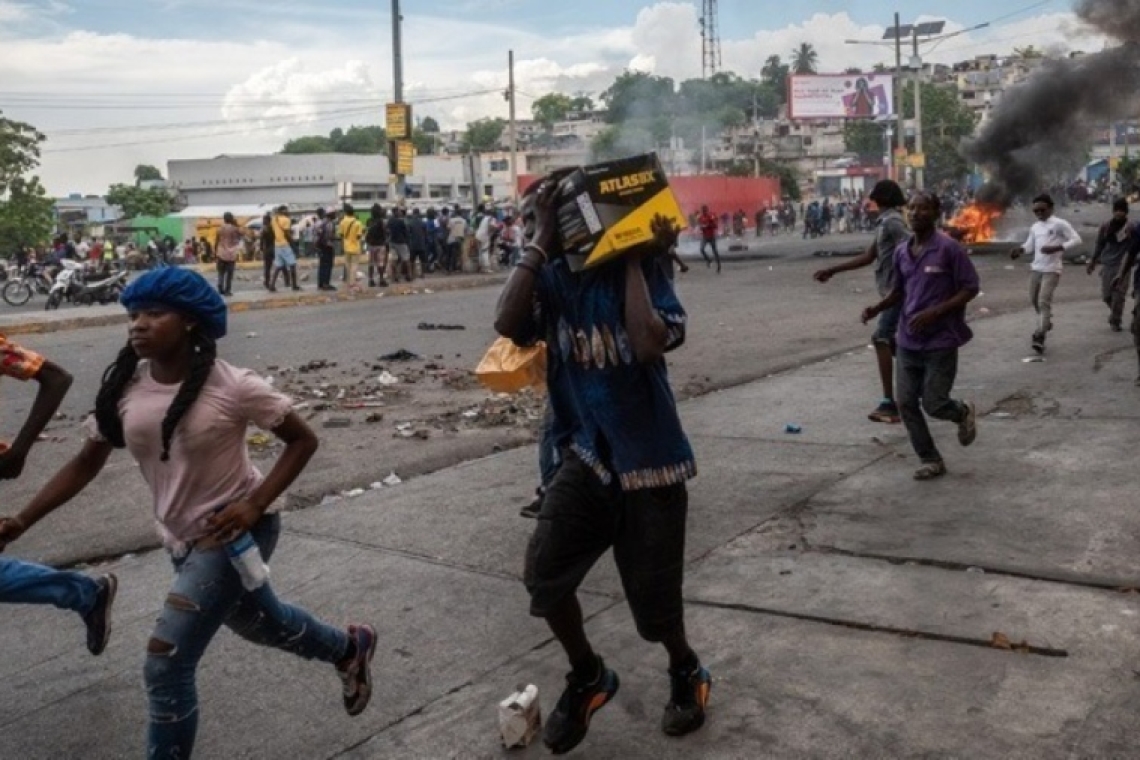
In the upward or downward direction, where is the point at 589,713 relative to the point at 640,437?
downward

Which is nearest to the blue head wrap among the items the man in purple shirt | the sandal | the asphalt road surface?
the asphalt road surface

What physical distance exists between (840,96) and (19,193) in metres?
52.8

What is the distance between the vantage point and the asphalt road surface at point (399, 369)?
697 cm

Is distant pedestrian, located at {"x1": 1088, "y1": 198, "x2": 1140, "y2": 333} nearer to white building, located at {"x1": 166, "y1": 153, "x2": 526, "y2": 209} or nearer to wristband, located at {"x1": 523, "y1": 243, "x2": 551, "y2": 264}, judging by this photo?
wristband, located at {"x1": 523, "y1": 243, "x2": 551, "y2": 264}

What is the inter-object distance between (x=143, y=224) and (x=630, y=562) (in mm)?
57266

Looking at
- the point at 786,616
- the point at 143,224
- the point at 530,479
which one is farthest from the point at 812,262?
the point at 143,224

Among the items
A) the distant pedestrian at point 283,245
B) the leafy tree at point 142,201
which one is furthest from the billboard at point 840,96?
the distant pedestrian at point 283,245

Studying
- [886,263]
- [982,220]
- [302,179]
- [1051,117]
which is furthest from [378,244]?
[302,179]

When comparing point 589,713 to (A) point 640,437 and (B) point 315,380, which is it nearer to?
(A) point 640,437

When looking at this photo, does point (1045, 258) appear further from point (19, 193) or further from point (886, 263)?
point (19, 193)

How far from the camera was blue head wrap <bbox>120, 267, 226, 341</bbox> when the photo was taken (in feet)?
9.91

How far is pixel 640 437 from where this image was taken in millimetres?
3207

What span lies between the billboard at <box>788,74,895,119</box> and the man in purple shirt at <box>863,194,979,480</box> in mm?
74040

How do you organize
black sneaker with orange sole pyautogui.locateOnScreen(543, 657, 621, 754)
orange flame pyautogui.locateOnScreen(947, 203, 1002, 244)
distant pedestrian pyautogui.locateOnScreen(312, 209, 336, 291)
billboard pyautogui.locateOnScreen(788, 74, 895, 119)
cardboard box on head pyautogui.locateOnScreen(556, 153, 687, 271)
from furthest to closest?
billboard pyautogui.locateOnScreen(788, 74, 895, 119) → orange flame pyautogui.locateOnScreen(947, 203, 1002, 244) → distant pedestrian pyautogui.locateOnScreen(312, 209, 336, 291) → black sneaker with orange sole pyautogui.locateOnScreen(543, 657, 621, 754) → cardboard box on head pyautogui.locateOnScreen(556, 153, 687, 271)
